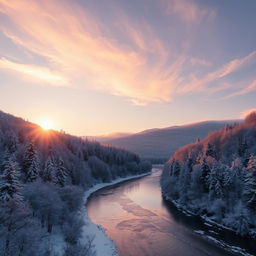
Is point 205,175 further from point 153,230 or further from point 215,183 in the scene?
point 153,230

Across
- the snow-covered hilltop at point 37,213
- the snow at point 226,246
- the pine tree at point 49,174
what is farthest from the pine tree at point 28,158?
the snow at point 226,246

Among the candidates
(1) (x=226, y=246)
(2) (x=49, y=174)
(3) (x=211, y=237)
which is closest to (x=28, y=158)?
(2) (x=49, y=174)

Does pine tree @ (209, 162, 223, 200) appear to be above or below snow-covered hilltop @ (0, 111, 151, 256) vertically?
above

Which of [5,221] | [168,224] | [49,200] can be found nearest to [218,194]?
[168,224]

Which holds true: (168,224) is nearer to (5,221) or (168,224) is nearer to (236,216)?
(236,216)

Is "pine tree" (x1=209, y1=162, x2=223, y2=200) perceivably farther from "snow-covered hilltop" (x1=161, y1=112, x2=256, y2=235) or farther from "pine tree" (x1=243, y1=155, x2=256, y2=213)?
"pine tree" (x1=243, y1=155, x2=256, y2=213)

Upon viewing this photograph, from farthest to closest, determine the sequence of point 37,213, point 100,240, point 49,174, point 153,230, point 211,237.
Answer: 1. point 49,174
2. point 153,230
3. point 211,237
4. point 100,240
5. point 37,213

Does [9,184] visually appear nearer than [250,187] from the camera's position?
Yes

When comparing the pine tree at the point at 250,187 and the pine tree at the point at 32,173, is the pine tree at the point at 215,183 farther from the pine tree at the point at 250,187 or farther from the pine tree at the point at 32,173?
the pine tree at the point at 32,173

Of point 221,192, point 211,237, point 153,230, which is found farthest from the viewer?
point 221,192

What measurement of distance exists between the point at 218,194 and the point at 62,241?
35.5 meters

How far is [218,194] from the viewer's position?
2151 inches

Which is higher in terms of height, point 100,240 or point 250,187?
point 250,187

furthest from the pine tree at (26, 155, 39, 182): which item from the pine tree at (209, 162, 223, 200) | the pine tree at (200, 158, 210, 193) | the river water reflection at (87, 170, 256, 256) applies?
the pine tree at (200, 158, 210, 193)
